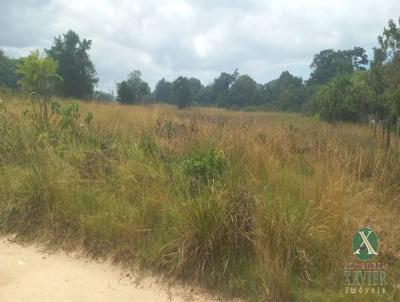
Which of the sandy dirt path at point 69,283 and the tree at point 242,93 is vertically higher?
the tree at point 242,93

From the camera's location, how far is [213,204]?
→ 414 cm

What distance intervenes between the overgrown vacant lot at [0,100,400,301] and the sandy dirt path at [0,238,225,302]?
0.55ft

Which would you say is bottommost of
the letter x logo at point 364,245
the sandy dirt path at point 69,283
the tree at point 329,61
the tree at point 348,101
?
the sandy dirt path at point 69,283

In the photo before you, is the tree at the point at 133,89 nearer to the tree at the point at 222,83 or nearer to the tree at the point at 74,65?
the tree at the point at 74,65

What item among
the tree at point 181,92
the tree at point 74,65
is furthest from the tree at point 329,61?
the tree at point 74,65

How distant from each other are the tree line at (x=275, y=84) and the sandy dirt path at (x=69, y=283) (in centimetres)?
850

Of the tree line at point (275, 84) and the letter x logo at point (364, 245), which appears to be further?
the tree line at point (275, 84)

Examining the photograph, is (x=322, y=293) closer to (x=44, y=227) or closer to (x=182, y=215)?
(x=182, y=215)

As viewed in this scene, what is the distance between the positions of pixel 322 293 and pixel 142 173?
2.64 m

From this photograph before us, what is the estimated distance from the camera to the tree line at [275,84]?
17766 millimetres

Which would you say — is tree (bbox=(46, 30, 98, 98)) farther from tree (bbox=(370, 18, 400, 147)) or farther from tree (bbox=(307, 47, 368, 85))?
tree (bbox=(307, 47, 368, 85))

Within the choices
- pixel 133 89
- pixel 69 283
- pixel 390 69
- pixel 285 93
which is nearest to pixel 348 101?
pixel 390 69

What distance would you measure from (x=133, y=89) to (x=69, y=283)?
41.8 meters

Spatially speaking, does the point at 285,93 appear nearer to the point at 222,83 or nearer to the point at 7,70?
the point at 222,83
